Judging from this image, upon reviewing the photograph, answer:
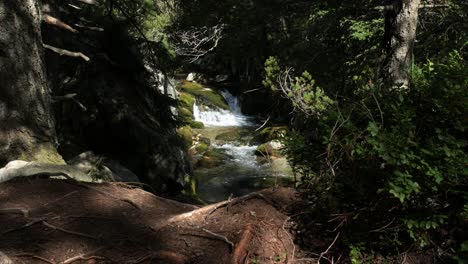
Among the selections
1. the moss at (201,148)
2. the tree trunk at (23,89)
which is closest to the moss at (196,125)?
the moss at (201,148)

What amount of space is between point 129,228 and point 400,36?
398cm

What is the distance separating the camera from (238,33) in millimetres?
8992

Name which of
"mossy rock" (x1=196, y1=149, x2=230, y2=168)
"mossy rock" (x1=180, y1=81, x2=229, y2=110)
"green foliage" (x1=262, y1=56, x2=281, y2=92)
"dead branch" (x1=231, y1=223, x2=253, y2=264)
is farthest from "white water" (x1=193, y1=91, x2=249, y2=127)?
"dead branch" (x1=231, y1=223, x2=253, y2=264)

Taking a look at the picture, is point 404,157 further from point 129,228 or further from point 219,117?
point 219,117

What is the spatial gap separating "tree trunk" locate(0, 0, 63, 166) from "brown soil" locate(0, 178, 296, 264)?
2.69 ft

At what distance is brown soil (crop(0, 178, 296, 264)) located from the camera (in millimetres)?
2949

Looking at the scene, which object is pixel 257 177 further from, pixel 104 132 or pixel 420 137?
pixel 420 137

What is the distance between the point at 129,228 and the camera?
3.37 metres

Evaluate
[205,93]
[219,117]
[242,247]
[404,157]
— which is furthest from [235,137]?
[404,157]

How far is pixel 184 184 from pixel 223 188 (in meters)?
3.06

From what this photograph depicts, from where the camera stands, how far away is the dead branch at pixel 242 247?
286cm

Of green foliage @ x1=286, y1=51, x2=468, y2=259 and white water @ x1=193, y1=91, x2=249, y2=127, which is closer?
green foliage @ x1=286, y1=51, x2=468, y2=259

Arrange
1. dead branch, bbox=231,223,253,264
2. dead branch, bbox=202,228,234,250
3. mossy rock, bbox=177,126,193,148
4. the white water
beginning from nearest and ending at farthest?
dead branch, bbox=231,223,253,264, dead branch, bbox=202,228,234,250, mossy rock, bbox=177,126,193,148, the white water

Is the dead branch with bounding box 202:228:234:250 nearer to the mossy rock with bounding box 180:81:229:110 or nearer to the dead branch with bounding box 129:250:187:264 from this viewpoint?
the dead branch with bounding box 129:250:187:264
